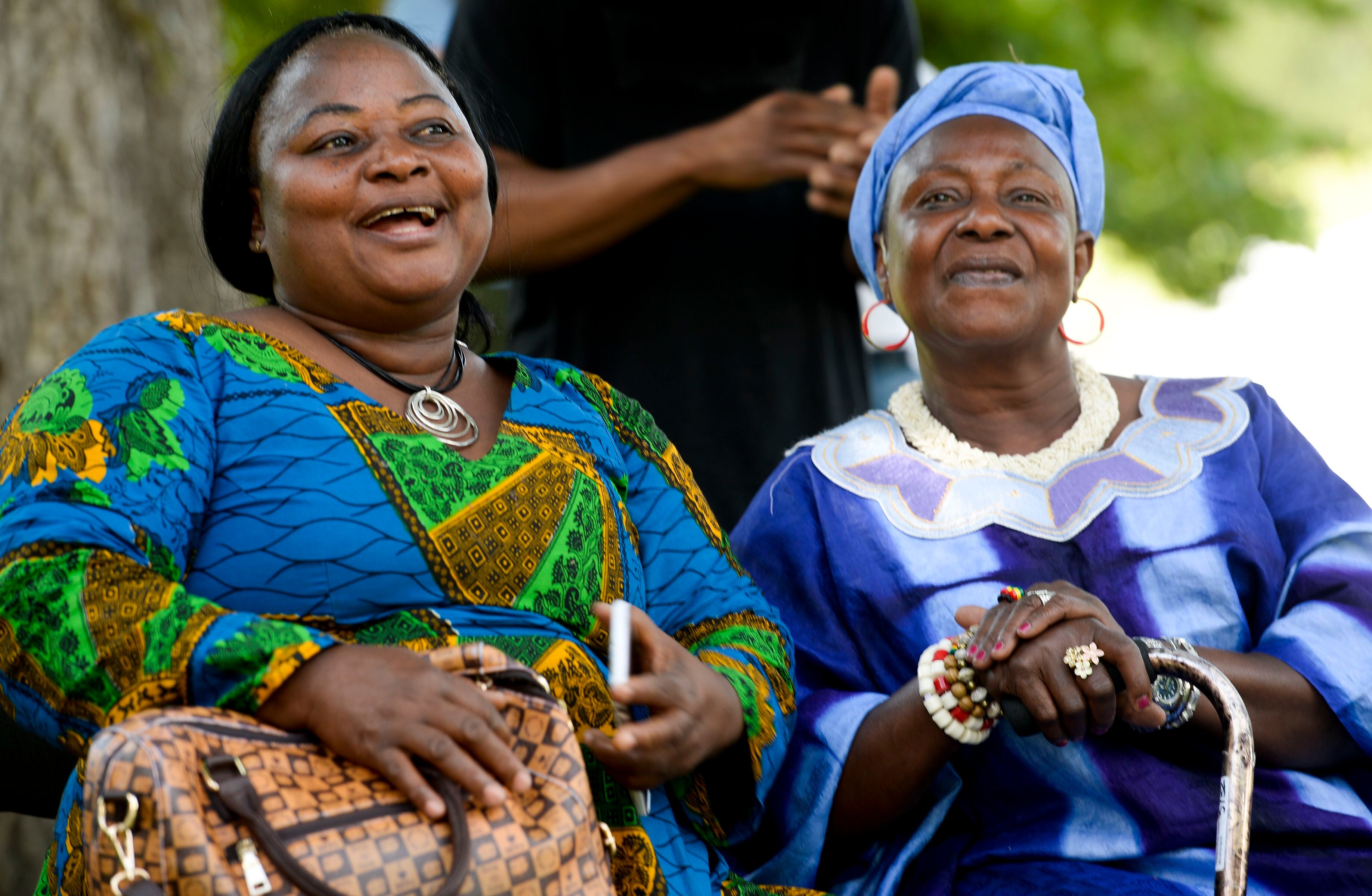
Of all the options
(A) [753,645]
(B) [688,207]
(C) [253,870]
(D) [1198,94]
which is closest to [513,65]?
(B) [688,207]

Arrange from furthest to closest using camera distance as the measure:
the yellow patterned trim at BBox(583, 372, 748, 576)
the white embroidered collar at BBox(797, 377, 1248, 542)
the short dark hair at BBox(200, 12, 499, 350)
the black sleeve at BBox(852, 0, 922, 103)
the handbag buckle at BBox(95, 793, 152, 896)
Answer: the black sleeve at BBox(852, 0, 922, 103), the white embroidered collar at BBox(797, 377, 1248, 542), the yellow patterned trim at BBox(583, 372, 748, 576), the short dark hair at BBox(200, 12, 499, 350), the handbag buckle at BBox(95, 793, 152, 896)

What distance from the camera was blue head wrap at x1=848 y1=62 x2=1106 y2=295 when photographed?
301cm

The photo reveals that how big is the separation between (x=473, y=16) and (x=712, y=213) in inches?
32.3

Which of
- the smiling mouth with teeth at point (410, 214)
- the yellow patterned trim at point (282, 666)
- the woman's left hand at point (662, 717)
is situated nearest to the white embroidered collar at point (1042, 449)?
the woman's left hand at point (662, 717)

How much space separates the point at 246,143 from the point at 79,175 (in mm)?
2055

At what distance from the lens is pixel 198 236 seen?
4773mm

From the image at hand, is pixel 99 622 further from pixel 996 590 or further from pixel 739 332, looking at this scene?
pixel 739 332

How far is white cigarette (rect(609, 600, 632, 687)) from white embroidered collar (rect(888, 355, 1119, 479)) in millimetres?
1106

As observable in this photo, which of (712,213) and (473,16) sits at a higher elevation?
(473,16)

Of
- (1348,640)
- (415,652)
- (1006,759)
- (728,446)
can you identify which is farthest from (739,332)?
(415,652)

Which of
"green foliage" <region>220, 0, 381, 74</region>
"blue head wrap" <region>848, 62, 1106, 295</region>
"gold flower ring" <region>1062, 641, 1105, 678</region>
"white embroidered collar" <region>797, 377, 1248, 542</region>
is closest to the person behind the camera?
"gold flower ring" <region>1062, 641, 1105, 678</region>

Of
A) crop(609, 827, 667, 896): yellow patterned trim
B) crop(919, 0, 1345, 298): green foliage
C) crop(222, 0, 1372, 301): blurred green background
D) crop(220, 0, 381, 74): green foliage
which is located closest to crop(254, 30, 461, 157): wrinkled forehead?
crop(609, 827, 667, 896): yellow patterned trim

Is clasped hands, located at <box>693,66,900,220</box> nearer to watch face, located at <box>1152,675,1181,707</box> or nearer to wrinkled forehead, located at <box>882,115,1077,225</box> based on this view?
wrinkled forehead, located at <box>882,115,1077,225</box>

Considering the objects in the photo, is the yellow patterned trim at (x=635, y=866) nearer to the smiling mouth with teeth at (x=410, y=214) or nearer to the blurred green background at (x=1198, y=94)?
the smiling mouth with teeth at (x=410, y=214)
